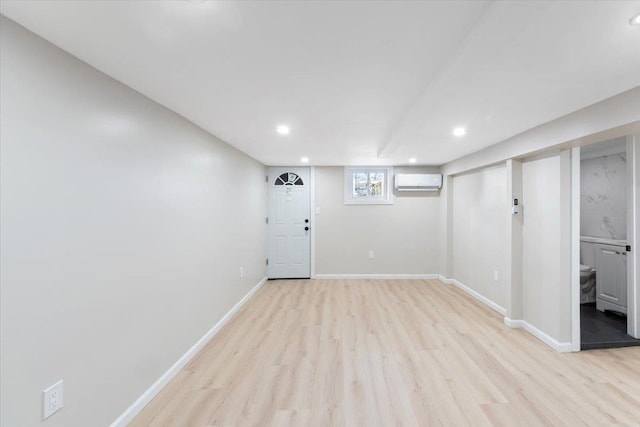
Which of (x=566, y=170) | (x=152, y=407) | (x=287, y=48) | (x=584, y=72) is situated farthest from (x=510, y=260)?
(x=152, y=407)

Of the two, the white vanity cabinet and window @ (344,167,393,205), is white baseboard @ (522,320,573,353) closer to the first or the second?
the white vanity cabinet

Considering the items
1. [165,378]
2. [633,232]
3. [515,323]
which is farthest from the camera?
[515,323]

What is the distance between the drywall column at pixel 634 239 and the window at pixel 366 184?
9.66 ft

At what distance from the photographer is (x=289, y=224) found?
4938 millimetres

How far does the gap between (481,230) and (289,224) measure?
3.19 metres

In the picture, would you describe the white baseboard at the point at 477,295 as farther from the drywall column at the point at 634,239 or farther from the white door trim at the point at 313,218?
the white door trim at the point at 313,218

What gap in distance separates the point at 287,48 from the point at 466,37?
2.78 ft

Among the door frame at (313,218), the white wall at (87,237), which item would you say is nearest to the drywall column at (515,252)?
the door frame at (313,218)

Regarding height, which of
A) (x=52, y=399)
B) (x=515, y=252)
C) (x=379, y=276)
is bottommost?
(x=379, y=276)

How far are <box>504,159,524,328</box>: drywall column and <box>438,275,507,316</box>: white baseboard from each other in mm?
267

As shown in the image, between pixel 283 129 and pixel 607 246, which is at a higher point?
pixel 283 129

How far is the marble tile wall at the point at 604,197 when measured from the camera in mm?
3424

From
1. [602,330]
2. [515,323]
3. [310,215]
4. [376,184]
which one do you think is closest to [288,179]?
[310,215]

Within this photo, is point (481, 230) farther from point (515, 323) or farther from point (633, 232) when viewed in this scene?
point (633, 232)
